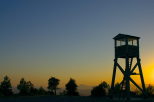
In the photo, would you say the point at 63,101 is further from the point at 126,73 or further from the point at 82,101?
the point at 126,73

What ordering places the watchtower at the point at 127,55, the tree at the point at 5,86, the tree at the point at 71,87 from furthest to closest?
the tree at the point at 5,86, the tree at the point at 71,87, the watchtower at the point at 127,55

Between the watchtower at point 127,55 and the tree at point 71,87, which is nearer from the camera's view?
the watchtower at point 127,55

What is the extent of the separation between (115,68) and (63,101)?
9.17 m

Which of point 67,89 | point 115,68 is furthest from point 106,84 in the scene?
point 115,68

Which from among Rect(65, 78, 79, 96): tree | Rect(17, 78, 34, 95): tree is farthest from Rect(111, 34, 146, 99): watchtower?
Rect(17, 78, 34, 95): tree

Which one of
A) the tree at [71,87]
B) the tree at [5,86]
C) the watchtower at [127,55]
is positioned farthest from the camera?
the tree at [5,86]

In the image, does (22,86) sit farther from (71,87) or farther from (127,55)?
(127,55)

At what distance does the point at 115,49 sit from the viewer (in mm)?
35469

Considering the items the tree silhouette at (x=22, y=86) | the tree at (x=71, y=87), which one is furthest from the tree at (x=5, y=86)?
the tree at (x=71, y=87)

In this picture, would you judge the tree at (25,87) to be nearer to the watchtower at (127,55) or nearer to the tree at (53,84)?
the tree at (53,84)

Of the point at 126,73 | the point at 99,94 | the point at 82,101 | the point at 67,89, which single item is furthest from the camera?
the point at 67,89

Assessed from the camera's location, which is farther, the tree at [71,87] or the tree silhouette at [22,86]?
the tree silhouette at [22,86]

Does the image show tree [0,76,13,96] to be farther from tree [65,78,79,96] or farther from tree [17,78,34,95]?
tree [65,78,79,96]

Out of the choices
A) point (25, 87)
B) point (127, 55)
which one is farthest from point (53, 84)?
point (127, 55)
